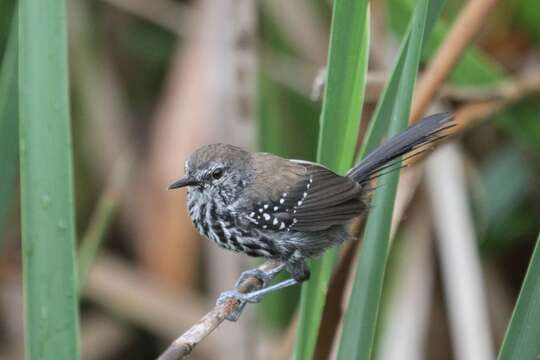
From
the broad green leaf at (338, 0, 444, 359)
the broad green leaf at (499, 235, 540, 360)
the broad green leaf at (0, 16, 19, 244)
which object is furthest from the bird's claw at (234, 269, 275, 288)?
the broad green leaf at (499, 235, 540, 360)

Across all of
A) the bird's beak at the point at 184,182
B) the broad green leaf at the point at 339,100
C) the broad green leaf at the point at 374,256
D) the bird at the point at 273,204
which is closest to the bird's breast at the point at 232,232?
the bird at the point at 273,204

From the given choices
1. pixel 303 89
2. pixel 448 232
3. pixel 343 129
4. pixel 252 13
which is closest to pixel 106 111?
pixel 303 89

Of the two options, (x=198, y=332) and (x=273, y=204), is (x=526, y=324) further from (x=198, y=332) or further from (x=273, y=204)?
(x=273, y=204)

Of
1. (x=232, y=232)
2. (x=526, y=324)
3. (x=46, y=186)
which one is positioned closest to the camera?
(x=526, y=324)

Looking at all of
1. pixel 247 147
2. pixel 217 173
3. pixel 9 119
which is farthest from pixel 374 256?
pixel 247 147

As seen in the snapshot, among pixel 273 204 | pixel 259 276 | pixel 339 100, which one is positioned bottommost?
pixel 259 276

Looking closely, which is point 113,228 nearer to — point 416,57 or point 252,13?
point 252,13
